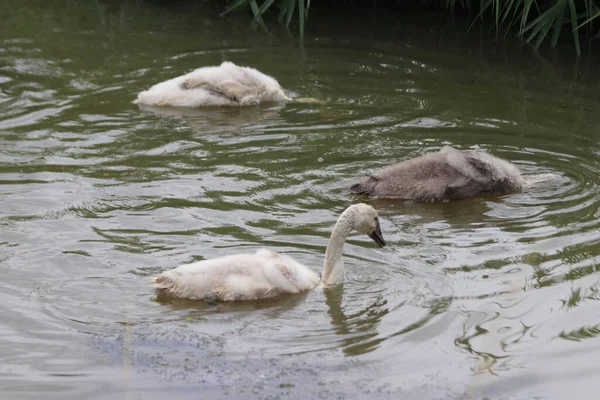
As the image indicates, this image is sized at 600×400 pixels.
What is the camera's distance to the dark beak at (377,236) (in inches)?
238

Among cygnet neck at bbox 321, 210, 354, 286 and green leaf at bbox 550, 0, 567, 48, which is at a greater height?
green leaf at bbox 550, 0, 567, 48

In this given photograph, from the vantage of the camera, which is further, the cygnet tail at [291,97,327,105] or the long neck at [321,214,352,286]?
the cygnet tail at [291,97,327,105]

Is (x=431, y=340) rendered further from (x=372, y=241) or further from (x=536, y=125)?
(x=536, y=125)

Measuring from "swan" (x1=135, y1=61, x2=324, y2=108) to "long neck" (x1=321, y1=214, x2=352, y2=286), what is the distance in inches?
148

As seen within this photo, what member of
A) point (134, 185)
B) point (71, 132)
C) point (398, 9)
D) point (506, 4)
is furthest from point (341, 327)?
point (398, 9)

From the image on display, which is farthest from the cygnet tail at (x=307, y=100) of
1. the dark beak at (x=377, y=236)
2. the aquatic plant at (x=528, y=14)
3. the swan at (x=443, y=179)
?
the dark beak at (x=377, y=236)

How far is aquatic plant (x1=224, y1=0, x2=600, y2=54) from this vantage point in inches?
412

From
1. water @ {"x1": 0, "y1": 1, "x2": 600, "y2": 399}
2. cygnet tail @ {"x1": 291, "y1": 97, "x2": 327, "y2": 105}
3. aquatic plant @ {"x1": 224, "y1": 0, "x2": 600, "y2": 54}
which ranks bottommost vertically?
water @ {"x1": 0, "y1": 1, "x2": 600, "y2": 399}

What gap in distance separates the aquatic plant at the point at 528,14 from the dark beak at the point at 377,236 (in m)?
4.43

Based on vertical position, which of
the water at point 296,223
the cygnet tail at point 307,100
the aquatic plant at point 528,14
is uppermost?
the aquatic plant at point 528,14

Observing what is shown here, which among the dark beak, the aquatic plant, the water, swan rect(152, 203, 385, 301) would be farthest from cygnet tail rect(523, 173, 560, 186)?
the aquatic plant

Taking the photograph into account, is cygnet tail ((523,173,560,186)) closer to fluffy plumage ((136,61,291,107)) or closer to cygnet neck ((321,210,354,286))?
cygnet neck ((321,210,354,286))

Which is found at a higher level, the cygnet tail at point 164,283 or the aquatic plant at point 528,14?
the aquatic plant at point 528,14

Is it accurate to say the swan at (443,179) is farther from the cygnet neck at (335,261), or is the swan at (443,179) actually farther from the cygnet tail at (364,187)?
the cygnet neck at (335,261)
